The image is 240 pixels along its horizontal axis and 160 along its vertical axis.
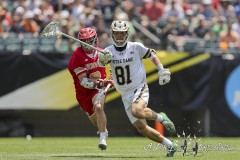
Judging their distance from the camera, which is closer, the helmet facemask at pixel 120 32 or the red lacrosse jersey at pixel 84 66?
the helmet facemask at pixel 120 32

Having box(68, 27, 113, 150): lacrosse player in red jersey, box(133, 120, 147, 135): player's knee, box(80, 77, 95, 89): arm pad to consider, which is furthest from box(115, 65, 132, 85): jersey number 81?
box(80, 77, 95, 89): arm pad

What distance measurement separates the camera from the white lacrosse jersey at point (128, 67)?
1218cm

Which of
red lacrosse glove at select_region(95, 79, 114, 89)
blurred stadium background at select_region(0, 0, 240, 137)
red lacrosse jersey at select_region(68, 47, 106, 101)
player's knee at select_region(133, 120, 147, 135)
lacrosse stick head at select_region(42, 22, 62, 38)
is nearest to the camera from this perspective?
player's knee at select_region(133, 120, 147, 135)

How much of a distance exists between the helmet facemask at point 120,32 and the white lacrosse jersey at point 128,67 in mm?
121

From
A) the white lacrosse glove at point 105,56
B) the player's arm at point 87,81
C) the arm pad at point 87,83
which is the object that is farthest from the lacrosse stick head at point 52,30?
the white lacrosse glove at point 105,56

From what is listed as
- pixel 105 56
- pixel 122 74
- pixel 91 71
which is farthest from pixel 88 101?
pixel 105 56

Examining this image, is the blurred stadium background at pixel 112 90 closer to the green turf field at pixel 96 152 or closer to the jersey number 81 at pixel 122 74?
the green turf field at pixel 96 152

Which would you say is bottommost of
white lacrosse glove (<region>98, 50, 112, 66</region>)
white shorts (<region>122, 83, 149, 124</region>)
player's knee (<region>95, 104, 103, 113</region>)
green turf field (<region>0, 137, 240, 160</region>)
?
green turf field (<region>0, 137, 240, 160</region>)

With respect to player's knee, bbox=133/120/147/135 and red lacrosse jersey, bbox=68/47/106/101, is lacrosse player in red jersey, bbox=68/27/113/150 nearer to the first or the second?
red lacrosse jersey, bbox=68/47/106/101

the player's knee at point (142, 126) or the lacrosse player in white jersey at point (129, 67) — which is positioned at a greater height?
the lacrosse player in white jersey at point (129, 67)

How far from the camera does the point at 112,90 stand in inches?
769

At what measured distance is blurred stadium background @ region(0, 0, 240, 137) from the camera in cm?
1922

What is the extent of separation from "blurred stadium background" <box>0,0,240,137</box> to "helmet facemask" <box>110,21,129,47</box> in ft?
23.5

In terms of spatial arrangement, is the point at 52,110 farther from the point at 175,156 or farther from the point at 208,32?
the point at 175,156
